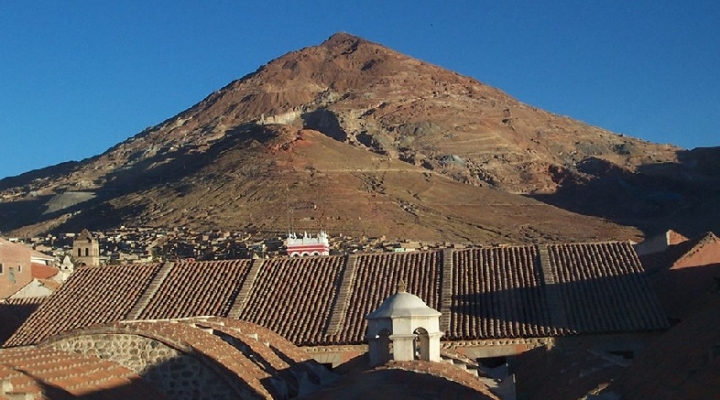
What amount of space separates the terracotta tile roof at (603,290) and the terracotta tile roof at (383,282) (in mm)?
2774

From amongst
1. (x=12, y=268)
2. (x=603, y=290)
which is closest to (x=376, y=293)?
(x=603, y=290)

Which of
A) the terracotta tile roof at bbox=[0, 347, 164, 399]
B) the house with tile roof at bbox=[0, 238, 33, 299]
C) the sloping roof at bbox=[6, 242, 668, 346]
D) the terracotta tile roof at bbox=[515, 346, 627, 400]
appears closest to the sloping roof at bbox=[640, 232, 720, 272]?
the sloping roof at bbox=[6, 242, 668, 346]

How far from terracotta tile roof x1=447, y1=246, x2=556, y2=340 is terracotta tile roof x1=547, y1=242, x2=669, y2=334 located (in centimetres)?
53

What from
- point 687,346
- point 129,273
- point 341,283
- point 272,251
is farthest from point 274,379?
point 272,251

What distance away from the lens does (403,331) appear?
56.5ft

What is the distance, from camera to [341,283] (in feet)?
80.8

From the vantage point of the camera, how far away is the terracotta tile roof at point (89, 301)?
2403cm

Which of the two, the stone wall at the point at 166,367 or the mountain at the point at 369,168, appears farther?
the mountain at the point at 369,168

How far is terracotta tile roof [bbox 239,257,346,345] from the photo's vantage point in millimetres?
22875

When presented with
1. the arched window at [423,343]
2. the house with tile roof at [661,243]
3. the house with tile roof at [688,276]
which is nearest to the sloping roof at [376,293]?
the house with tile roof at [688,276]

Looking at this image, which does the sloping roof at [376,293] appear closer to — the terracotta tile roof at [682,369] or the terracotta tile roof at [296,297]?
the terracotta tile roof at [296,297]

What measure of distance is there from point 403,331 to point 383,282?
7.15 metres

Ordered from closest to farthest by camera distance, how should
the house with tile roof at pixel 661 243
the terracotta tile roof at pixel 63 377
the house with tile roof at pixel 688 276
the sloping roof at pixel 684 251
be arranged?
the terracotta tile roof at pixel 63 377, the house with tile roof at pixel 688 276, the sloping roof at pixel 684 251, the house with tile roof at pixel 661 243

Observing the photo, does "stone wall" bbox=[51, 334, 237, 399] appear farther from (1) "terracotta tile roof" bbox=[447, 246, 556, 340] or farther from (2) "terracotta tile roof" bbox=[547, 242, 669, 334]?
(2) "terracotta tile roof" bbox=[547, 242, 669, 334]
